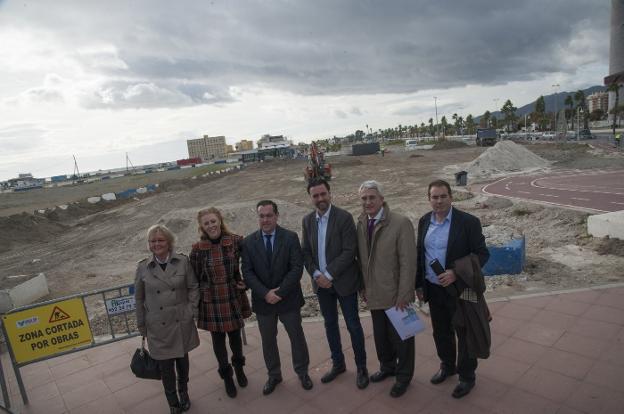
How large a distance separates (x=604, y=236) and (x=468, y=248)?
731 cm

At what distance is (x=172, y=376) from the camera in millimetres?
3611

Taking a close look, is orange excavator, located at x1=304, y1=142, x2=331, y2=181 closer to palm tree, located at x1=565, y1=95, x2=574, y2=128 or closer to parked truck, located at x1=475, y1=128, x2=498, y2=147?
parked truck, located at x1=475, y1=128, x2=498, y2=147

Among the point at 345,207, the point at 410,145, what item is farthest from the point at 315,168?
the point at 410,145

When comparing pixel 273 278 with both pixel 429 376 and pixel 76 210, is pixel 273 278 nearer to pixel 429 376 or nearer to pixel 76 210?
pixel 429 376

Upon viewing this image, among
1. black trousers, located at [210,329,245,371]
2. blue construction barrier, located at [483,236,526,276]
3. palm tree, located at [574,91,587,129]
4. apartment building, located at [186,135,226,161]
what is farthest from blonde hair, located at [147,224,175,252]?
apartment building, located at [186,135,226,161]

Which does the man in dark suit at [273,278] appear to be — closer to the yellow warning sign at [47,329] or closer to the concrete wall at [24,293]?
the yellow warning sign at [47,329]

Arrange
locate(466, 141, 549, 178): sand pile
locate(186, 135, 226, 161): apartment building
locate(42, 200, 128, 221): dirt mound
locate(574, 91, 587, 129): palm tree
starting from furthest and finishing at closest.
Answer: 1. locate(186, 135, 226, 161): apartment building
2. locate(574, 91, 587, 129): palm tree
3. locate(466, 141, 549, 178): sand pile
4. locate(42, 200, 128, 221): dirt mound

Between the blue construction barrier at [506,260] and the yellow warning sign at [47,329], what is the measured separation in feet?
20.6

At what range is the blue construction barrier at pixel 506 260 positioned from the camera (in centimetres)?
675

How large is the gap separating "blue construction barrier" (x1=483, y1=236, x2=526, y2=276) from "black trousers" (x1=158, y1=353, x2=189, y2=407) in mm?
5403

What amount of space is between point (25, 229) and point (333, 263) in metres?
24.3

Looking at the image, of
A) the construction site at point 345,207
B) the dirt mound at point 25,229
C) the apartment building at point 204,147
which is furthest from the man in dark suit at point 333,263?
the apartment building at point 204,147

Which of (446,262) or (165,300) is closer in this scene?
(446,262)

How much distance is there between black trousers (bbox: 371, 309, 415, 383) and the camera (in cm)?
352
